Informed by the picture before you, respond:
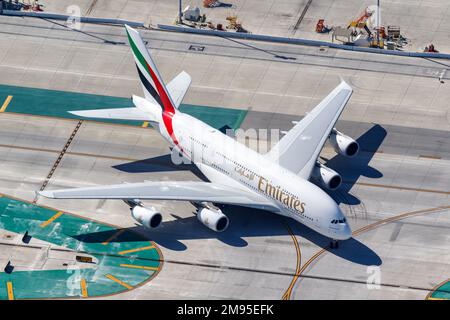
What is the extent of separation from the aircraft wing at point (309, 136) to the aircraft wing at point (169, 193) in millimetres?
6223

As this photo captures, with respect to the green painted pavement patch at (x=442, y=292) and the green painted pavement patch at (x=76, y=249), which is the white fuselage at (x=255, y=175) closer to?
the green painted pavement patch at (x=442, y=292)

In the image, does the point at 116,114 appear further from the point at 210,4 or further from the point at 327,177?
the point at 210,4

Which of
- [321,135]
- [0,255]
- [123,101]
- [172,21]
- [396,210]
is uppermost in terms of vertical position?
[172,21]

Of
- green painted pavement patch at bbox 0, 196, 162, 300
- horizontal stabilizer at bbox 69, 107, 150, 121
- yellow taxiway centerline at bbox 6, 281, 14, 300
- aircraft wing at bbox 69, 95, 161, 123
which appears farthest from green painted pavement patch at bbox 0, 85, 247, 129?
yellow taxiway centerline at bbox 6, 281, 14, 300

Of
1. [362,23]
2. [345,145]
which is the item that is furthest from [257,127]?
[362,23]

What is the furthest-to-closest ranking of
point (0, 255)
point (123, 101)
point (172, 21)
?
point (172, 21) < point (123, 101) < point (0, 255)

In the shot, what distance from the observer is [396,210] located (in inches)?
4107

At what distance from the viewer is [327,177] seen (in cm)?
10400

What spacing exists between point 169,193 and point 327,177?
1608cm

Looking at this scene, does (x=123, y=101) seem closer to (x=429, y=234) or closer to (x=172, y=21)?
(x=172, y=21)

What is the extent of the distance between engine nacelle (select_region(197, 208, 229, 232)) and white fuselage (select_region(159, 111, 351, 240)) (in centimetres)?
348
